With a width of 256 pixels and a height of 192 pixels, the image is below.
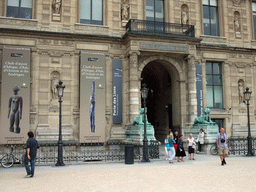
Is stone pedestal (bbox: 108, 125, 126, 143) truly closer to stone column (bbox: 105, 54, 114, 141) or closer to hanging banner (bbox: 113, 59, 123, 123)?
stone column (bbox: 105, 54, 114, 141)

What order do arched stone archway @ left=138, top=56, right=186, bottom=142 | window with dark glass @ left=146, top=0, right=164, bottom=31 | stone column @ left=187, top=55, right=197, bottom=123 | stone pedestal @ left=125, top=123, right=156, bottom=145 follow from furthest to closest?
window with dark glass @ left=146, top=0, right=164, bottom=31 → arched stone archway @ left=138, top=56, right=186, bottom=142 → stone column @ left=187, top=55, right=197, bottom=123 → stone pedestal @ left=125, top=123, right=156, bottom=145

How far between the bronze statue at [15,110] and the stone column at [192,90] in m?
13.6

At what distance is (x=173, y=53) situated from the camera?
23.9 metres

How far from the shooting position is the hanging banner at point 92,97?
22078mm

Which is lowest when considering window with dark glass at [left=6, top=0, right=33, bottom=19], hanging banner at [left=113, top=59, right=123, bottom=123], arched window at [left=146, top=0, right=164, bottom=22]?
hanging banner at [left=113, top=59, right=123, bottom=123]

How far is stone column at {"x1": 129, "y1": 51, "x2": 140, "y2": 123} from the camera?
2238 centimetres

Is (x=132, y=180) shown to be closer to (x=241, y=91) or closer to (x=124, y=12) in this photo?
(x=124, y=12)

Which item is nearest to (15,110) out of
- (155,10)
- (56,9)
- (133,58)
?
(56,9)

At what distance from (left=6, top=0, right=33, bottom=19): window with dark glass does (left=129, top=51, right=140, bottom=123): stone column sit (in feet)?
29.2

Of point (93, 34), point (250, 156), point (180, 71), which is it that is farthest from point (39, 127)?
point (250, 156)

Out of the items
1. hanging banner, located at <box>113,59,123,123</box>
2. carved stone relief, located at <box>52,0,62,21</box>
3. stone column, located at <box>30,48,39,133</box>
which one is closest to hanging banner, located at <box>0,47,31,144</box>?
stone column, located at <box>30,48,39,133</box>

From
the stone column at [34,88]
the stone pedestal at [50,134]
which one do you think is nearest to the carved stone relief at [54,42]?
the stone column at [34,88]

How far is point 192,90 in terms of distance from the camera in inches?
953

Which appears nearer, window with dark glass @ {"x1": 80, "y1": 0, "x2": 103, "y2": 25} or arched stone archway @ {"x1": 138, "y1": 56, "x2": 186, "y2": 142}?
window with dark glass @ {"x1": 80, "y1": 0, "x2": 103, "y2": 25}
